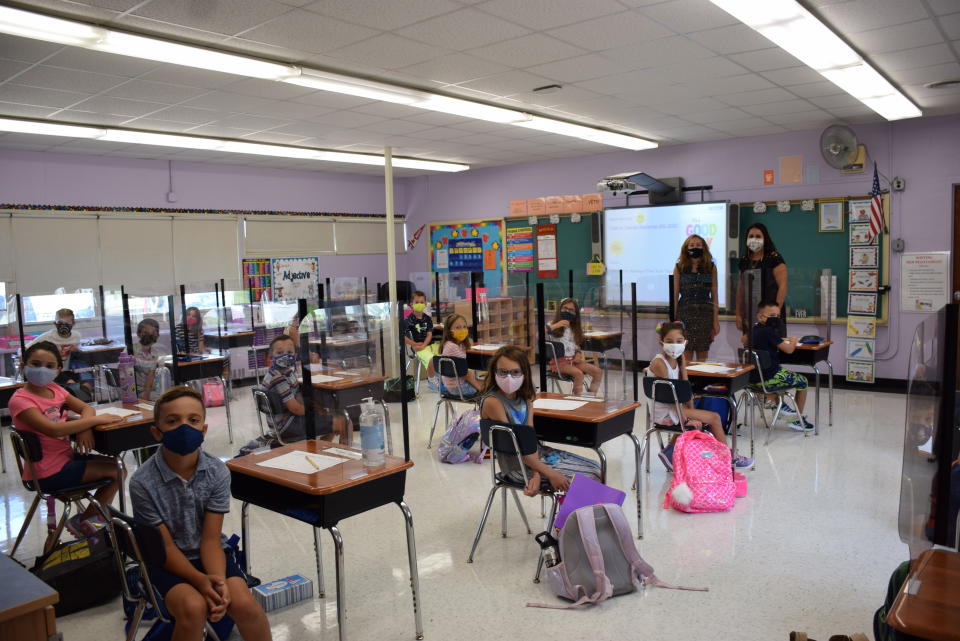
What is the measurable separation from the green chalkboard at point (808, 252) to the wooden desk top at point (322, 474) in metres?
6.29

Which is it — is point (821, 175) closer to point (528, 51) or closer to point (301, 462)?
point (528, 51)

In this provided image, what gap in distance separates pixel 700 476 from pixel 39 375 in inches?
151

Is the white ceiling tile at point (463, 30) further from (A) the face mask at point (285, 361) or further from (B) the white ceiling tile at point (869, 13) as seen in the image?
(A) the face mask at point (285, 361)

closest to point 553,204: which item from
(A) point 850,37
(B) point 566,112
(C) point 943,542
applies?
(B) point 566,112

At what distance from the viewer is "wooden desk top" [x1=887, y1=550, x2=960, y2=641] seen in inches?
62.1

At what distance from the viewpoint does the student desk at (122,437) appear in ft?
13.0

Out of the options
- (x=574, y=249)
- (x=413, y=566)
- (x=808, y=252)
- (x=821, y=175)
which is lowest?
(x=413, y=566)

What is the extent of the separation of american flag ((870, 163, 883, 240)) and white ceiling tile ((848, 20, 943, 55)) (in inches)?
116

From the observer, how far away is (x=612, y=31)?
14.0 ft

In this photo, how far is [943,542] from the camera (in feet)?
7.12

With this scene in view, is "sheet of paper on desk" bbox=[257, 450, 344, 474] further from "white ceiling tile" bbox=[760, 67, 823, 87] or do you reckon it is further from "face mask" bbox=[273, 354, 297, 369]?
"white ceiling tile" bbox=[760, 67, 823, 87]

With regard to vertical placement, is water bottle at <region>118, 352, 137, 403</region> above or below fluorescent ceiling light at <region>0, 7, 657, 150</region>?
below

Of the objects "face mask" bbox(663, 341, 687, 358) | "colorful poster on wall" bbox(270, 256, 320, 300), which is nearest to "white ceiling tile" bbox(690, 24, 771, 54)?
"face mask" bbox(663, 341, 687, 358)

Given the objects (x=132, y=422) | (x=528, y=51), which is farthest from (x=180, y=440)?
(x=528, y=51)
